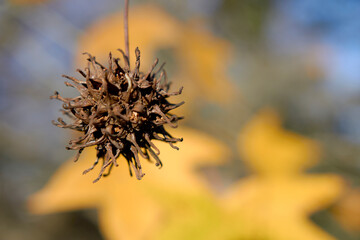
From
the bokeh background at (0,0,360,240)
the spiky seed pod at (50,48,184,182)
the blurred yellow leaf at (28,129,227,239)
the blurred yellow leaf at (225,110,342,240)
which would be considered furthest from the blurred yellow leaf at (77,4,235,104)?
the spiky seed pod at (50,48,184,182)

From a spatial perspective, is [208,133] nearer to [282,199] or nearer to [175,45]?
[175,45]

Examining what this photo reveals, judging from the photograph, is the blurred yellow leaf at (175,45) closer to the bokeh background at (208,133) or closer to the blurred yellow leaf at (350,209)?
the bokeh background at (208,133)

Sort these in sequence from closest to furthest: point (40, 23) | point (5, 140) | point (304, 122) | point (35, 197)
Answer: point (35, 197) → point (40, 23) → point (5, 140) → point (304, 122)

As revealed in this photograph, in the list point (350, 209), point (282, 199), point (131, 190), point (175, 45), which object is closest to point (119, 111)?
point (131, 190)

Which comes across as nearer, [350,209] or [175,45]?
[350,209]

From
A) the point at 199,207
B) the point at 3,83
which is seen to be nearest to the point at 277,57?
the point at 3,83

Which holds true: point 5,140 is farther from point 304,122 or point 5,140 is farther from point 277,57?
point 277,57

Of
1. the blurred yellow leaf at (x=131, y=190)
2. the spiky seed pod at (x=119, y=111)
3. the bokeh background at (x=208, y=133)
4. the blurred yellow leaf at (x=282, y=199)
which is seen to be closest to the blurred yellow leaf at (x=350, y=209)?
the bokeh background at (x=208, y=133)
